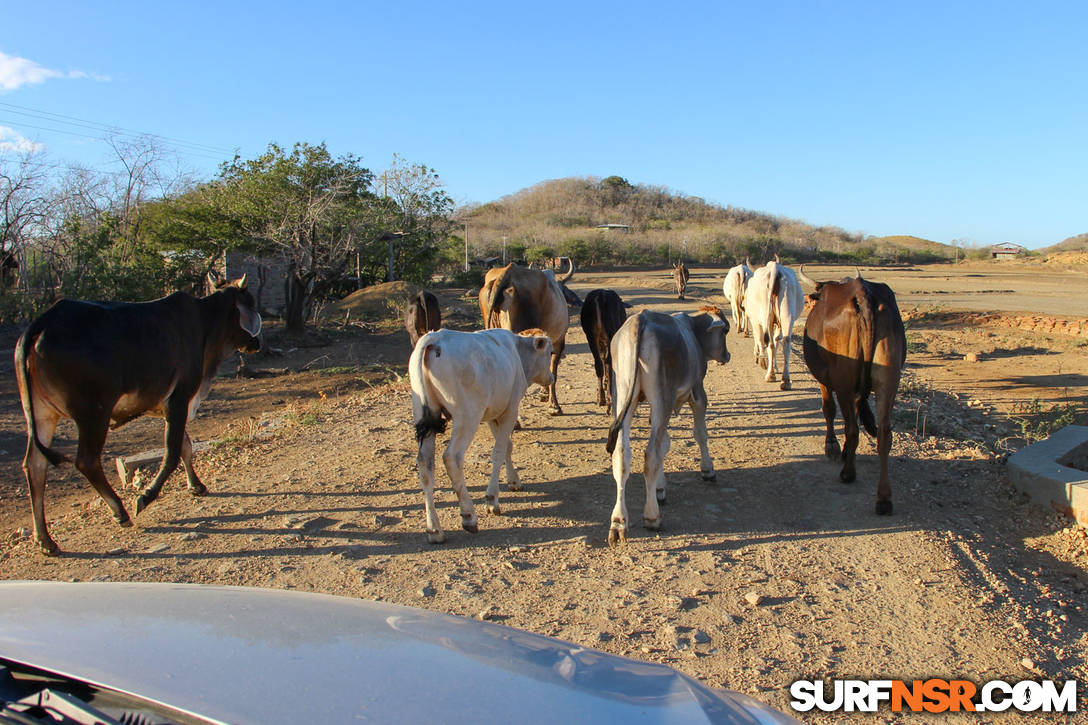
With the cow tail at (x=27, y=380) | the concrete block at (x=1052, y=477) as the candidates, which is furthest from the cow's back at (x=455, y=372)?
the concrete block at (x=1052, y=477)

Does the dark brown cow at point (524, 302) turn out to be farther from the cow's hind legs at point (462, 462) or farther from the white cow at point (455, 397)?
the cow's hind legs at point (462, 462)

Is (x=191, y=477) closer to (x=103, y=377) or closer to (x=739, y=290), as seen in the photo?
(x=103, y=377)

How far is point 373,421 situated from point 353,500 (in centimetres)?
284

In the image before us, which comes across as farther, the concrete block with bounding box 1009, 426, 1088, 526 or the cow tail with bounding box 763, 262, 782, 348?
the cow tail with bounding box 763, 262, 782, 348

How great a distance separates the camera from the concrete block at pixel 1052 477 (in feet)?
19.5

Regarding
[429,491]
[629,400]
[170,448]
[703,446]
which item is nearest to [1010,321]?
[703,446]

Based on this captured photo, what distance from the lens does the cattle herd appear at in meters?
5.61

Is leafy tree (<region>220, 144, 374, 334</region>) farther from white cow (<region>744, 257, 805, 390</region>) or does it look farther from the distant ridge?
the distant ridge

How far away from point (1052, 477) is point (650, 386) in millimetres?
3539

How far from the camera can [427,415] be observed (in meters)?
5.68

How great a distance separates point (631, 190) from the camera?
116 meters

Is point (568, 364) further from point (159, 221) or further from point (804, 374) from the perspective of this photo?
point (159, 221)

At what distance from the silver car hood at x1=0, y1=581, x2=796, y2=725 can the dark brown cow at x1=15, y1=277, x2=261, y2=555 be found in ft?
12.5

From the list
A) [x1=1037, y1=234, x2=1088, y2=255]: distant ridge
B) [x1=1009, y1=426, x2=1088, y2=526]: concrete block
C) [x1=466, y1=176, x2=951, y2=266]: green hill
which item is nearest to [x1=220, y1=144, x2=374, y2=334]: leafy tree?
[x1=1009, y1=426, x2=1088, y2=526]: concrete block
